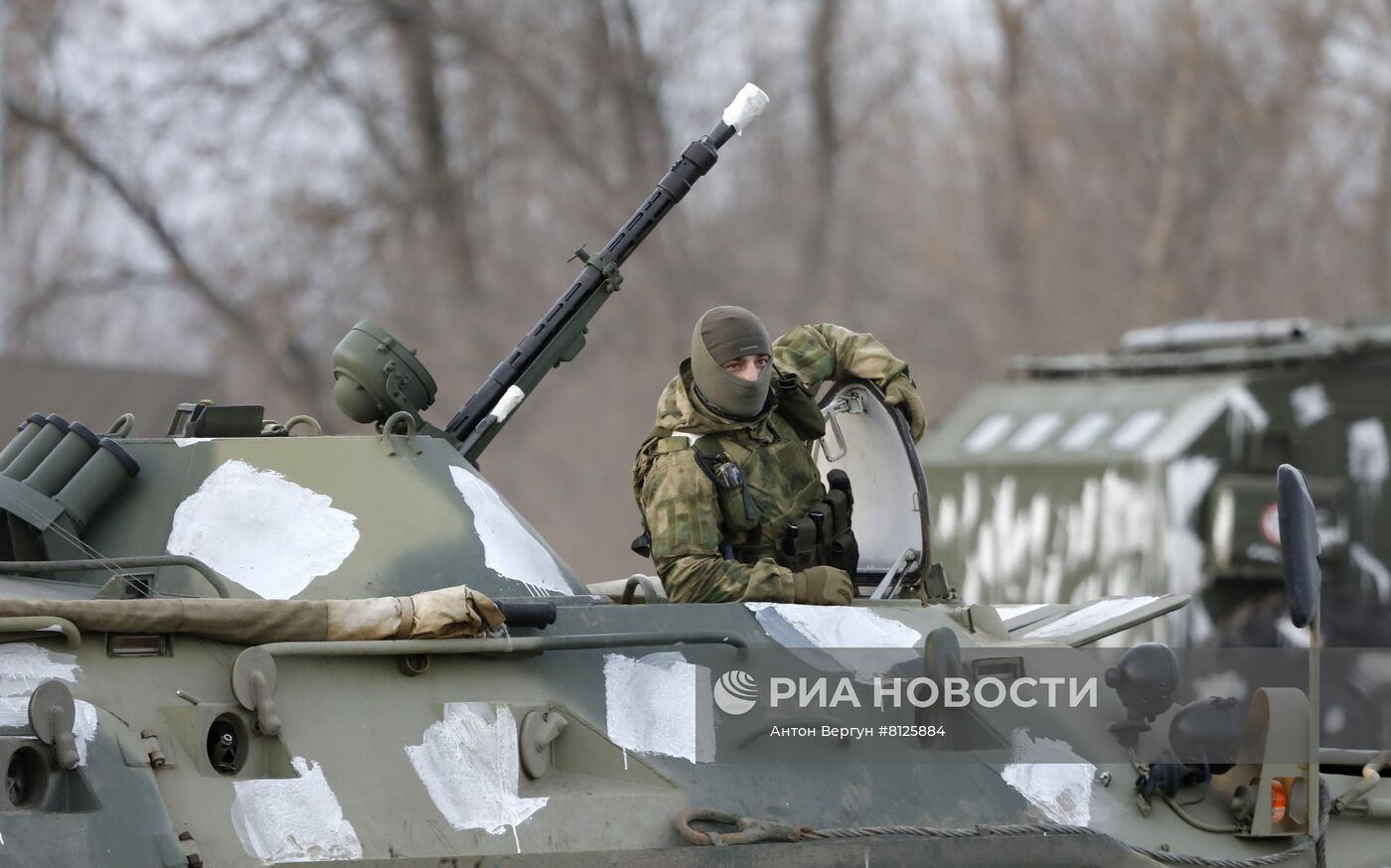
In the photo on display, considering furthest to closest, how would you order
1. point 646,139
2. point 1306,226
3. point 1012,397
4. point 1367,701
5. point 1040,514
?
point 1306,226 < point 646,139 < point 1012,397 < point 1040,514 < point 1367,701

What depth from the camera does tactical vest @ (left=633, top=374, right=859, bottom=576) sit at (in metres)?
6.27

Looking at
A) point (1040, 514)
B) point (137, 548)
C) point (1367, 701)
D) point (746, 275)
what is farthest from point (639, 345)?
point (137, 548)

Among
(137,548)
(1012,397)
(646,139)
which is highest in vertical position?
(646,139)

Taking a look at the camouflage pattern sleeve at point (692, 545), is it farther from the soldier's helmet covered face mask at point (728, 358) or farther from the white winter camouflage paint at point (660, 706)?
the white winter camouflage paint at point (660, 706)

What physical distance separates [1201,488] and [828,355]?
7.81m

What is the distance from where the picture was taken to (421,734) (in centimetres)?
514

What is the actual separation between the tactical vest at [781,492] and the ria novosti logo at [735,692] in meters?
0.79

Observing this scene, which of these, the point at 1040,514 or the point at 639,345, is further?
the point at 639,345

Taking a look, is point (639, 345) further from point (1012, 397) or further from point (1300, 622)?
point (1300, 622)

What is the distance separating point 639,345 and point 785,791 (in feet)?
62.8

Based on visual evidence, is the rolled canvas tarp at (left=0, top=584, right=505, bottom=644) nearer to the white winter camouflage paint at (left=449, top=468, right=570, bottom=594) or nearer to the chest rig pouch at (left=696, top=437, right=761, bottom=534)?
the white winter camouflage paint at (left=449, top=468, right=570, bottom=594)

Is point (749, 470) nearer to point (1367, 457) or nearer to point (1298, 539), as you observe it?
point (1298, 539)

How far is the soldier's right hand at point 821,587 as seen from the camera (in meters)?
5.95

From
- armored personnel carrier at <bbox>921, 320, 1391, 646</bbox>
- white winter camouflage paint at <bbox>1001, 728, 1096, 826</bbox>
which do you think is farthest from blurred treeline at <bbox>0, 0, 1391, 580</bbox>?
white winter camouflage paint at <bbox>1001, 728, 1096, 826</bbox>
